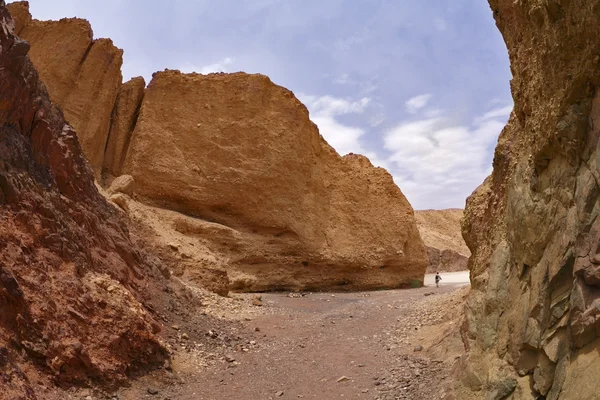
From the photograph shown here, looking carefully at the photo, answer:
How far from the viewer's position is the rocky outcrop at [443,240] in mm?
40625

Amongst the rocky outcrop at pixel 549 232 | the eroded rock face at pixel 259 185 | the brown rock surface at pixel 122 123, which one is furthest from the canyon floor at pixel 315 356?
the brown rock surface at pixel 122 123

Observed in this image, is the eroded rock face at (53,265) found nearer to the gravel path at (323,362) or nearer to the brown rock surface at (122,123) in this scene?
the gravel path at (323,362)

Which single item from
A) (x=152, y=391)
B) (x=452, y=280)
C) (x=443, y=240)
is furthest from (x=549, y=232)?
(x=443, y=240)

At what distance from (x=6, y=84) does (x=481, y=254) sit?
6686mm

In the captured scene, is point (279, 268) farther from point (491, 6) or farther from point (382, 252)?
point (491, 6)

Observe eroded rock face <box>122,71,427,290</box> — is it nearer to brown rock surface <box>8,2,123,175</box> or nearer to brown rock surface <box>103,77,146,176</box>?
brown rock surface <box>103,77,146,176</box>

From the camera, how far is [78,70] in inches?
668

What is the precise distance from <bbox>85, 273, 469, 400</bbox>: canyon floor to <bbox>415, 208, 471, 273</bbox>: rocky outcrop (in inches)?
996

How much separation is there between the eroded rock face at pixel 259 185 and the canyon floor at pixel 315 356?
610 centimetres

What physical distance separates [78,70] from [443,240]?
117ft

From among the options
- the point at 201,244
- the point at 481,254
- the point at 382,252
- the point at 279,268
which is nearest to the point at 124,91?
the point at 201,244

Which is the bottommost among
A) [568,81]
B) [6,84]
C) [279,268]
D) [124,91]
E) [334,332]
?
[334,332]

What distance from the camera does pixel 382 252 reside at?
65.2ft

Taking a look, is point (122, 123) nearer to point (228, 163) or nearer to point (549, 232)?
point (228, 163)
